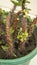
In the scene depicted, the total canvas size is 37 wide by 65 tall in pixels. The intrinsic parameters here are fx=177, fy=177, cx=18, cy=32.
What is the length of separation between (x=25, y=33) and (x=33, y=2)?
38 centimetres

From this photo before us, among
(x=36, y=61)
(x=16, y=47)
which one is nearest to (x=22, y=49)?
(x=16, y=47)

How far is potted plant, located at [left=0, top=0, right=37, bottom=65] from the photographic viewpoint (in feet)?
1.51

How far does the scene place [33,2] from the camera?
800 mm

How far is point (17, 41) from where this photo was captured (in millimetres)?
511

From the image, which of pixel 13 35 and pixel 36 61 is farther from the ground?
pixel 13 35

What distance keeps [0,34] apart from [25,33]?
0.25ft

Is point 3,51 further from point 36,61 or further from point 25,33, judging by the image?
point 36,61

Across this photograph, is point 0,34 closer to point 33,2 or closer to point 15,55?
point 15,55

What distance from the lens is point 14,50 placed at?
1.67 ft

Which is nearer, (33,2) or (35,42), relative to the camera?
(35,42)

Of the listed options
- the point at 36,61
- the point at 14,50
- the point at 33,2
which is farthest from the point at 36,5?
the point at 14,50

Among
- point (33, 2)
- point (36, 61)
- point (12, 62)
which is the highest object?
point (33, 2)

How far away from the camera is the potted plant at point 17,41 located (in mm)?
459

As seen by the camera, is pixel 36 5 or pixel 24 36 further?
pixel 36 5
